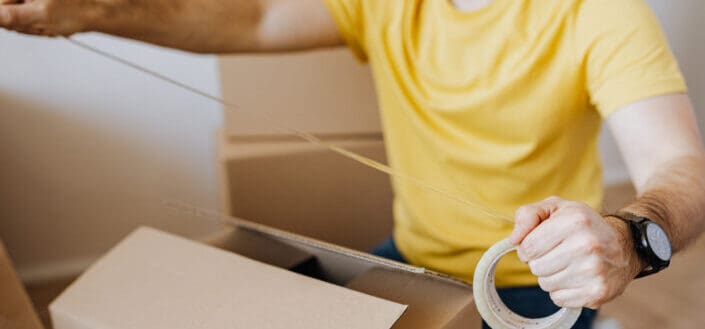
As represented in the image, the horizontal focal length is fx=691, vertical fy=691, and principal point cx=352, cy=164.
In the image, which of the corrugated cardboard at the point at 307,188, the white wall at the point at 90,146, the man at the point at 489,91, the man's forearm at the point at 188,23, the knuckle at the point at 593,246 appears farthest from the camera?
the white wall at the point at 90,146

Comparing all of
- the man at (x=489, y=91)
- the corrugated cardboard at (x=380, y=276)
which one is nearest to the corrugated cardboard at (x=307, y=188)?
the man at (x=489, y=91)

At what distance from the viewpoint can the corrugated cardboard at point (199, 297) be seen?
0.53 m

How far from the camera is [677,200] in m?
0.56

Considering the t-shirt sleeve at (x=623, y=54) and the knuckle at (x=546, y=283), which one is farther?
the t-shirt sleeve at (x=623, y=54)

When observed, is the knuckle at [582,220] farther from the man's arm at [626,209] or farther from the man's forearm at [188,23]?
the man's forearm at [188,23]

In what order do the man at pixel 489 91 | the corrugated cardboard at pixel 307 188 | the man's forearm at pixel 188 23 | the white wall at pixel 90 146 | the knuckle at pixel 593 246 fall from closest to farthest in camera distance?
the knuckle at pixel 593 246, the man at pixel 489 91, the man's forearm at pixel 188 23, the corrugated cardboard at pixel 307 188, the white wall at pixel 90 146

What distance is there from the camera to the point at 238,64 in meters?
1.13

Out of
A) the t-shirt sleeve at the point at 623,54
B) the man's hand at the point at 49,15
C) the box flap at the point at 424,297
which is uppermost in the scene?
the man's hand at the point at 49,15

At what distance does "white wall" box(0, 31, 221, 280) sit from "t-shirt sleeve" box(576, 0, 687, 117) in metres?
0.87

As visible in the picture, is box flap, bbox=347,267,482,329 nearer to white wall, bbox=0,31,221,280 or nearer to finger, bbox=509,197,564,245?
finger, bbox=509,197,564,245

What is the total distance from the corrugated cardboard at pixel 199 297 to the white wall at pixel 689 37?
3.55 feet

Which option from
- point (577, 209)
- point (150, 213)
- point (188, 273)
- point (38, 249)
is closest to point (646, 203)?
point (577, 209)

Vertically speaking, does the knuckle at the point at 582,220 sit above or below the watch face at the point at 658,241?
above

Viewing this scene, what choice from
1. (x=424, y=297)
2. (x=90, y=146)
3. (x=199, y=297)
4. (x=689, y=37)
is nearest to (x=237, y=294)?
(x=199, y=297)
